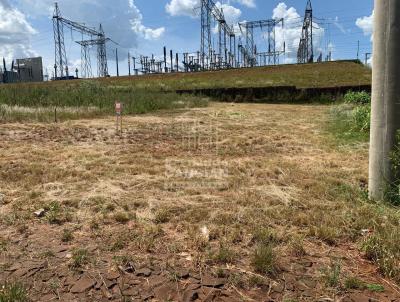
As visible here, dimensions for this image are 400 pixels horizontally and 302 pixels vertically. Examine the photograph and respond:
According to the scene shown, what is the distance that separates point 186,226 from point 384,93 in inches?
82.1

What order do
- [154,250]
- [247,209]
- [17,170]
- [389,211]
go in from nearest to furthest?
[154,250] < [389,211] < [247,209] < [17,170]

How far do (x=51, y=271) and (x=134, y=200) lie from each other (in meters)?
1.42

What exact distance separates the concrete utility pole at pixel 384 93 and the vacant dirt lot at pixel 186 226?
1.25 ft

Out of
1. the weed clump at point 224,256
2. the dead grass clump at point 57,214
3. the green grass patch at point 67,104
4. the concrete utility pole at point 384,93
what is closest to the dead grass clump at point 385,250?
the concrete utility pole at point 384,93

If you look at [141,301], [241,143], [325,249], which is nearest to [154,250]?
[141,301]

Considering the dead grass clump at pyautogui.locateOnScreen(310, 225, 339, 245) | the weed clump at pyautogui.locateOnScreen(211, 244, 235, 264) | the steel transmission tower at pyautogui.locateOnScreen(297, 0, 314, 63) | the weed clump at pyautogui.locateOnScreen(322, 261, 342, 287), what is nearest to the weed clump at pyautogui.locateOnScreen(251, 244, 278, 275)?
the weed clump at pyautogui.locateOnScreen(211, 244, 235, 264)

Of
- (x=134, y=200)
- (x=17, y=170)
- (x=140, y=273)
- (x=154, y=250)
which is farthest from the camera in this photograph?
(x=17, y=170)

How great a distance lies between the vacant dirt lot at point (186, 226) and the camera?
7.44ft

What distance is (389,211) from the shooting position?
3195mm

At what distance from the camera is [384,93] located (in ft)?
10.8

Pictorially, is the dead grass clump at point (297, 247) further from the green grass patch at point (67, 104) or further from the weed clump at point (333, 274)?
the green grass patch at point (67, 104)

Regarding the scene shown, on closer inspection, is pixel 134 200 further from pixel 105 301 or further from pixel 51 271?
pixel 105 301

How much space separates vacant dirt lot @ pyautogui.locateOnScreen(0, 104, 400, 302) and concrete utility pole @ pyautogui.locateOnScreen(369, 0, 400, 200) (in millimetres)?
382

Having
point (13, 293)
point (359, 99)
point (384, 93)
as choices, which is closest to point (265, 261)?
point (13, 293)
